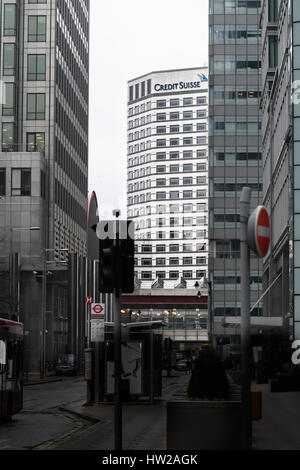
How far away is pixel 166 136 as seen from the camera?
189 meters

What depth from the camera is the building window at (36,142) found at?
8588 centimetres

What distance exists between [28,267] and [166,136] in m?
112

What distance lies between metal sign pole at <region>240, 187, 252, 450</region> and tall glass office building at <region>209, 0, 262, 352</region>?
93.7 metres

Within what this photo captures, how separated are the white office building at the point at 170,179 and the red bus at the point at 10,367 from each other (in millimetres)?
150871

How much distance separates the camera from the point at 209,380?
45.2 feet

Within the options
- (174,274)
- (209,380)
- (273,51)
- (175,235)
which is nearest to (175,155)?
(175,235)

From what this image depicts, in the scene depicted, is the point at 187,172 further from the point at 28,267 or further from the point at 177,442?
the point at 177,442

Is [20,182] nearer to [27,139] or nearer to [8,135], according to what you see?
[27,139]

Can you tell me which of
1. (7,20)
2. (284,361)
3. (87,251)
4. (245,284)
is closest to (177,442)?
(245,284)

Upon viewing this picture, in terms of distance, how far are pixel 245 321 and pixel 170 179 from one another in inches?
7029

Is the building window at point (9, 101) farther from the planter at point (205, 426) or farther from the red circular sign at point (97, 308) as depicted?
the planter at point (205, 426)

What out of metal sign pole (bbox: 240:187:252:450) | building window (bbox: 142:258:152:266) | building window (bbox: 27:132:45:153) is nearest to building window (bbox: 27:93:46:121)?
building window (bbox: 27:132:45:153)

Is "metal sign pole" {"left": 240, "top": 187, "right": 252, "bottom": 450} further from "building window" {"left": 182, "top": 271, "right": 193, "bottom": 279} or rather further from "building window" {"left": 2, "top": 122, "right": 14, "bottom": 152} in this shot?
"building window" {"left": 182, "top": 271, "right": 193, "bottom": 279}

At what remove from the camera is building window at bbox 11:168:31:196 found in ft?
271
